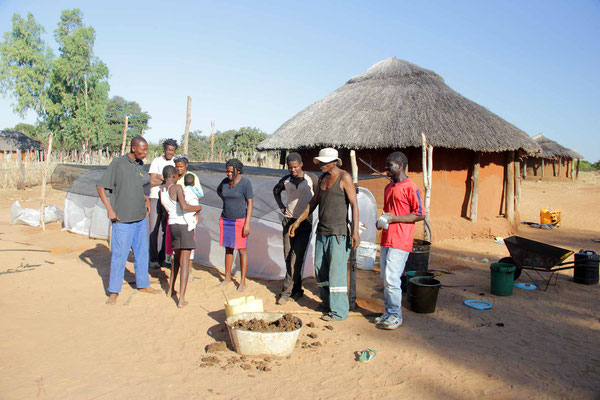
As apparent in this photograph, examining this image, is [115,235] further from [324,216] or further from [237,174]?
[324,216]

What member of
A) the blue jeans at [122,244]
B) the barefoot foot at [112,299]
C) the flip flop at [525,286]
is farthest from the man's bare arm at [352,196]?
the flip flop at [525,286]

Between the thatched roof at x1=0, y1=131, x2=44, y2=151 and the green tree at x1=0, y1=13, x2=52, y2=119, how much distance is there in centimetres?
449

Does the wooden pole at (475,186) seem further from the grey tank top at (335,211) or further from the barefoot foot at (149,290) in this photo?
the barefoot foot at (149,290)

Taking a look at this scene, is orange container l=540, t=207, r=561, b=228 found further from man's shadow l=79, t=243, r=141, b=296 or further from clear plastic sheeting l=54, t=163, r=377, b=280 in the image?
man's shadow l=79, t=243, r=141, b=296

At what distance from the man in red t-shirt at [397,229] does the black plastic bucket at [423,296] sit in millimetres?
660

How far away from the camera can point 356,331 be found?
14.1 ft

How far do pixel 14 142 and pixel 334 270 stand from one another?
36302 millimetres

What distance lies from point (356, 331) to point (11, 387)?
9.63 feet

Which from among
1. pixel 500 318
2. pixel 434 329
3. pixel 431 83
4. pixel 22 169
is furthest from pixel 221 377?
pixel 22 169

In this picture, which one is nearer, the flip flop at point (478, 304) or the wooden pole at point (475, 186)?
the flip flop at point (478, 304)

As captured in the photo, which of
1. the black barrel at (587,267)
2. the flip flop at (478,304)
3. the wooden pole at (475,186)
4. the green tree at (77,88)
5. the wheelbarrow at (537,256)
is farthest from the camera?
the green tree at (77,88)

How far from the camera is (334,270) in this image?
174 inches

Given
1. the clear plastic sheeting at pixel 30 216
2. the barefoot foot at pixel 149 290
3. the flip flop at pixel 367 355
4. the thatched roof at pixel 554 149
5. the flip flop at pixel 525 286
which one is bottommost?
the barefoot foot at pixel 149 290

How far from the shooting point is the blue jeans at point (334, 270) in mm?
4434
